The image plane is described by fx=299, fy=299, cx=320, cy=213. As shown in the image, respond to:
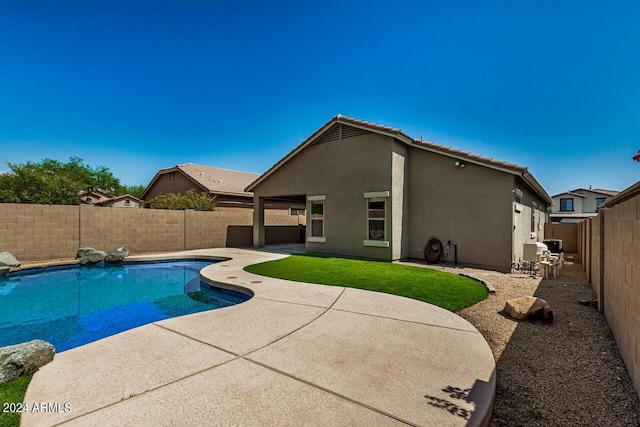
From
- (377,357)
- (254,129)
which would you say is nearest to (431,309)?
(377,357)

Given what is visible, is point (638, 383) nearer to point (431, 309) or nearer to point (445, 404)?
point (445, 404)

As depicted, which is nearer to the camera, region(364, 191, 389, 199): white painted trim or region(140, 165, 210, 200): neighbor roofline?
region(364, 191, 389, 199): white painted trim

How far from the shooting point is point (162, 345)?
403cm

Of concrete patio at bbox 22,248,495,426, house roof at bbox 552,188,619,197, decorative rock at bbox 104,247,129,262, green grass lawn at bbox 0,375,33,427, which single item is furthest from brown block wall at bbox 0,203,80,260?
house roof at bbox 552,188,619,197

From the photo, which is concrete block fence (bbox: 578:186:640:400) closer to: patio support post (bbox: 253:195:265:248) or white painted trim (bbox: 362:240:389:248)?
white painted trim (bbox: 362:240:389:248)

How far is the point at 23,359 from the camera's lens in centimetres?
327

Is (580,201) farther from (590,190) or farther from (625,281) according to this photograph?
(625,281)

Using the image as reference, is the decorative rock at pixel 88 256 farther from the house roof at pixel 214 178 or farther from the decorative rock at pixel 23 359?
the decorative rock at pixel 23 359

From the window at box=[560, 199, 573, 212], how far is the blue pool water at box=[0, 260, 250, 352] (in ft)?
157

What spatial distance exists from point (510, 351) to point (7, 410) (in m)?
5.72

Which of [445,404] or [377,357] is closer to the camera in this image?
[445,404]

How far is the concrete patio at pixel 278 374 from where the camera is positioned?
2543mm

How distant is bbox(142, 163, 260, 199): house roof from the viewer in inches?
899

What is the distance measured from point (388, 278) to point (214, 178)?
2046cm
